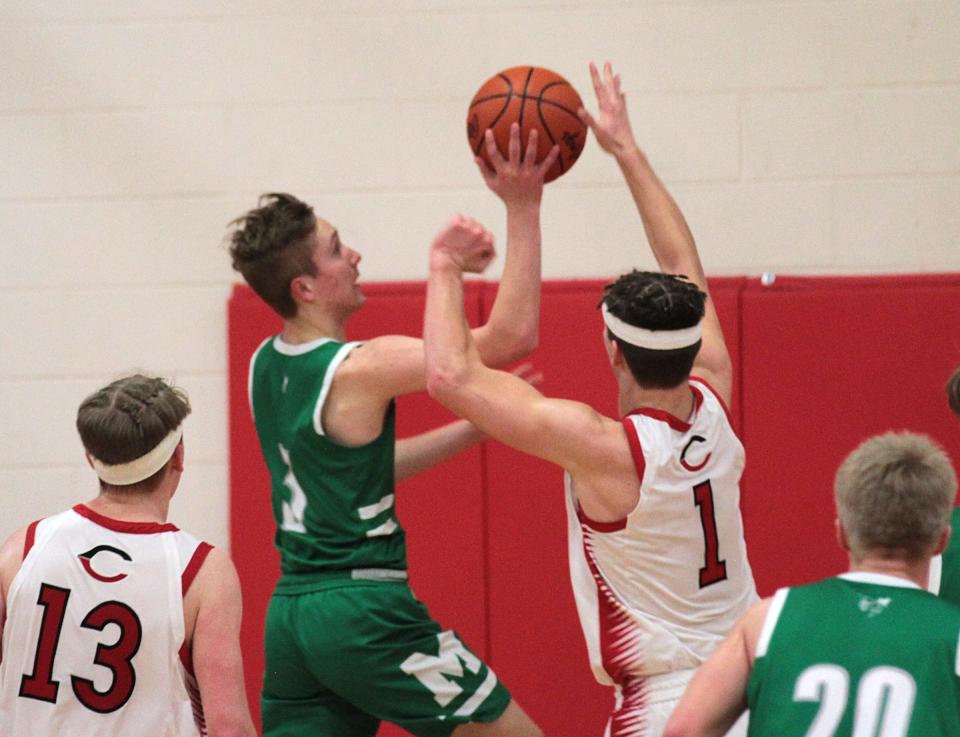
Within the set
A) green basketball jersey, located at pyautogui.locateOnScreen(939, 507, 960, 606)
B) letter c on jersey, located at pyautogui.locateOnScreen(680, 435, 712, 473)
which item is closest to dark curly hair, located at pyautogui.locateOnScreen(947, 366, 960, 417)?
green basketball jersey, located at pyautogui.locateOnScreen(939, 507, 960, 606)

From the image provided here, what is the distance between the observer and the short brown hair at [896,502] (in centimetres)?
234

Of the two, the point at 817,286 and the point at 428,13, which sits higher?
the point at 428,13

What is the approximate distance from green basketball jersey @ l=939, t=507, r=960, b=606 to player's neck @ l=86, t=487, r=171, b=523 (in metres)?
1.88

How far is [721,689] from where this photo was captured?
2309 mm

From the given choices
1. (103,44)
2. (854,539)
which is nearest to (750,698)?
(854,539)

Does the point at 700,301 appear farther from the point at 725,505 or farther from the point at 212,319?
the point at 212,319

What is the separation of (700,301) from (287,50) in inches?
107

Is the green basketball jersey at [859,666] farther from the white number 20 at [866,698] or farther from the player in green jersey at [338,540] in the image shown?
the player in green jersey at [338,540]

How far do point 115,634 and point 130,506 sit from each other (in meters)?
0.29

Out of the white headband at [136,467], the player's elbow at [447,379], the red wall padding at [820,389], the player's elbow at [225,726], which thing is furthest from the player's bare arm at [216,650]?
the red wall padding at [820,389]

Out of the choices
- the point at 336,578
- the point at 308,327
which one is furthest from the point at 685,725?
the point at 308,327

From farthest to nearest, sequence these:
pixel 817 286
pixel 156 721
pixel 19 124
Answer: pixel 19 124, pixel 817 286, pixel 156 721

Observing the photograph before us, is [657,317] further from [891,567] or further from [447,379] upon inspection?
[891,567]

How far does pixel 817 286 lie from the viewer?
4988mm
